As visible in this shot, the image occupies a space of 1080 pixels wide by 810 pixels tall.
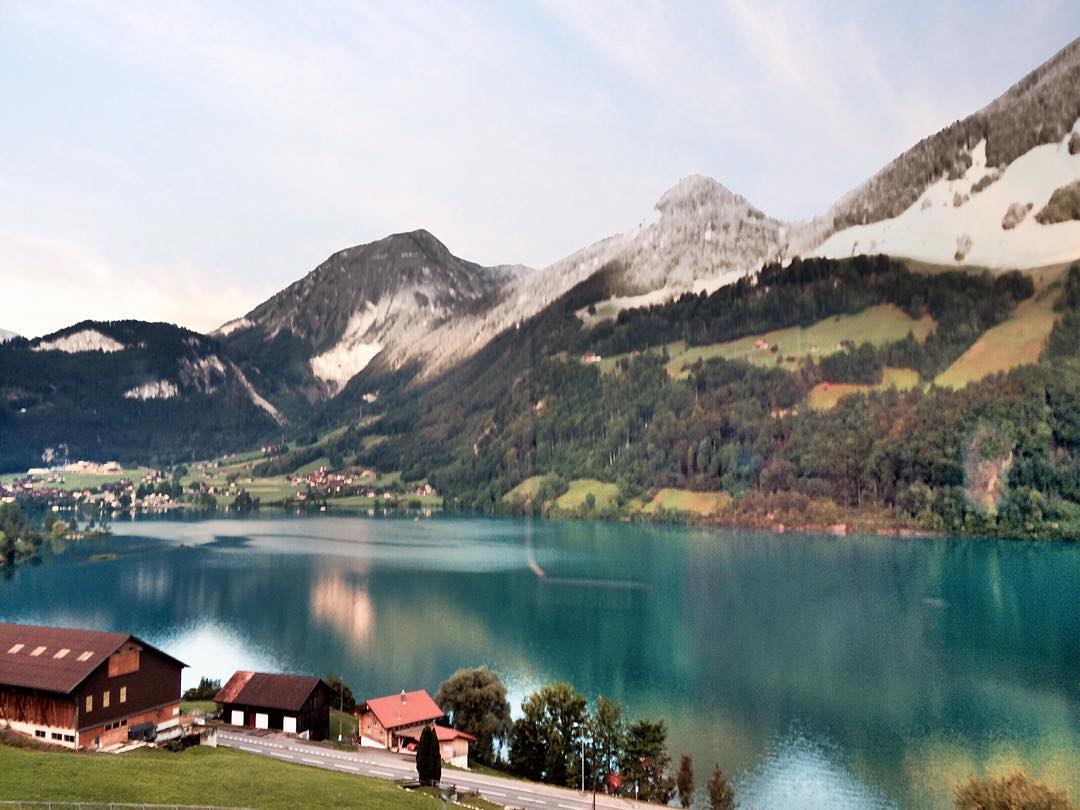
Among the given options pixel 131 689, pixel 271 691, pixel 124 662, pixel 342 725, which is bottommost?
pixel 342 725

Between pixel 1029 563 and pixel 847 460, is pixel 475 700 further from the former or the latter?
pixel 847 460

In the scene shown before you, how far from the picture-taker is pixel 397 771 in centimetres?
4338

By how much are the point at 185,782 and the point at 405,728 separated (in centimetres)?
1508

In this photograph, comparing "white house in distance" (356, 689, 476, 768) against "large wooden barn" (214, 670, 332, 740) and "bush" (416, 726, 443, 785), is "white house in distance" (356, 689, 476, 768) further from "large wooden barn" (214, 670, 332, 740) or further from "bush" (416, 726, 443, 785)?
"bush" (416, 726, 443, 785)

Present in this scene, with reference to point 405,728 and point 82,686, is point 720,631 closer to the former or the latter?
point 405,728

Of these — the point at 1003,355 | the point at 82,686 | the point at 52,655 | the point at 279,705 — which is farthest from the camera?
the point at 1003,355

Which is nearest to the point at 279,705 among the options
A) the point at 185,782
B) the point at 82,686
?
the point at 82,686

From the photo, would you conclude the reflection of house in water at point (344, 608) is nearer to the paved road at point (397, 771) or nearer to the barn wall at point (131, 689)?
the paved road at point (397, 771)

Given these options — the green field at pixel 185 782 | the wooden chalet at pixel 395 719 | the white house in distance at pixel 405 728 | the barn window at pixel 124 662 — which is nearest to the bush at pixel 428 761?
the green field at pixel 185 782

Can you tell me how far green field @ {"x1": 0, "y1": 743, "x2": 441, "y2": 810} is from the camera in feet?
105

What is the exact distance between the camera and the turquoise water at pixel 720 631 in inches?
2162

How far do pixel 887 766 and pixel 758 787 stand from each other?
8658mm

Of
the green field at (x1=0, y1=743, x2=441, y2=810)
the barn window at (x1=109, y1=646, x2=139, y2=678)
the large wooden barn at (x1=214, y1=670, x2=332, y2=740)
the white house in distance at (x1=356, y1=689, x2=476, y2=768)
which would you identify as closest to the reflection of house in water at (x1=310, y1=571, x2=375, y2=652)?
the large wooden barn at (x1=214, y1=670, x2=332, y2=740)

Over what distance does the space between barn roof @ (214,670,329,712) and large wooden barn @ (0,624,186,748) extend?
5905 mm
